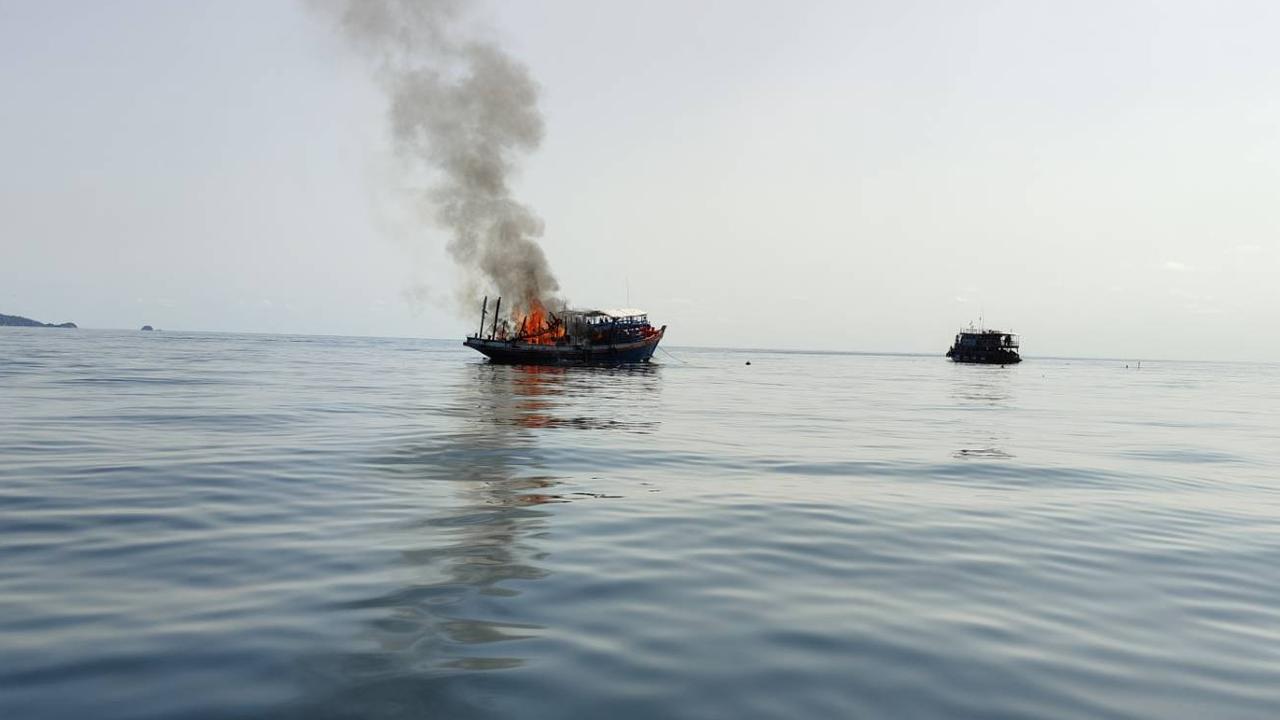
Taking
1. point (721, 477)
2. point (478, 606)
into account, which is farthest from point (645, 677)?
point (721, 477)

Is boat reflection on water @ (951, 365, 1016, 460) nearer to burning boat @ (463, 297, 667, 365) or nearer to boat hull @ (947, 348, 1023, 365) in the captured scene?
burning boat @ (463, 297, 667, 365)

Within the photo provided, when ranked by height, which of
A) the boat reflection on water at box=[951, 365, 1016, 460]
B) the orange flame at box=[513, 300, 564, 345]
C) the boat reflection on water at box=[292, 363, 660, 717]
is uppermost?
the orange flame at box=[513, 300, 564, 345]

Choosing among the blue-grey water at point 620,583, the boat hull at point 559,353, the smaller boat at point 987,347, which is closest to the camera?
the blue-grey water at point 620,583

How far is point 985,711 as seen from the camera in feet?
14.6

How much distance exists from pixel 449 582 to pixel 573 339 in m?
81.3

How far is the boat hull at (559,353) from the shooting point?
276 ft

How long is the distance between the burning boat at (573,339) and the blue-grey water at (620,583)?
67.4 m

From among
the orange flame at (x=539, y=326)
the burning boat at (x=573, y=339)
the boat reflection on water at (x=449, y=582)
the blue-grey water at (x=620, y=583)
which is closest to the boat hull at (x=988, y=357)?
the burning boat at (x=573, y=339)

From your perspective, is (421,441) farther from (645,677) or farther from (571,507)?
(645,677)

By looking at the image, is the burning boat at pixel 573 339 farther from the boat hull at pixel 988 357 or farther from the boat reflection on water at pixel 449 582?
the boat hull at pixel 988 357

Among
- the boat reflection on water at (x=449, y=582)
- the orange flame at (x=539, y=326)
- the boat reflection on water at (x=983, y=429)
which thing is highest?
the orange flame at (x=539, y=326)

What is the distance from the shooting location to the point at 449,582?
677 cm

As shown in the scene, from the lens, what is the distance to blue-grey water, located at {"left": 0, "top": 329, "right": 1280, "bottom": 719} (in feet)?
15.1

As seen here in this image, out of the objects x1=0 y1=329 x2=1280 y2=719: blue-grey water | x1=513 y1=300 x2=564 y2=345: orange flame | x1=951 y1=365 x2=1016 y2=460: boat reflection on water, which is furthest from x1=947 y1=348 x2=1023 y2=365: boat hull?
x1=0 y1=329 x2=1280 y2=719: blue-grey water
